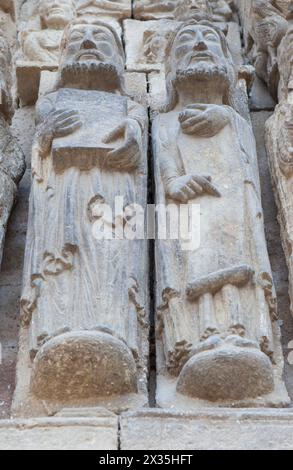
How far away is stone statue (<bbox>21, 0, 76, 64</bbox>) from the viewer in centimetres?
709

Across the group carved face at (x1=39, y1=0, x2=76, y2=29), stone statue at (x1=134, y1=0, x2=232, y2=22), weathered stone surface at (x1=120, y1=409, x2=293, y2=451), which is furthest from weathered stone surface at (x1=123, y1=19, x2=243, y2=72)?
weathered stone surface at (x1=120, y1=409, x2=293, y2=451)

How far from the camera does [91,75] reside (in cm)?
608

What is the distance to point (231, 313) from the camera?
467 centimetres

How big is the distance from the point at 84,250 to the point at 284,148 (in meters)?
1.30

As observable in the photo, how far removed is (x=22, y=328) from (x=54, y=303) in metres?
0.26

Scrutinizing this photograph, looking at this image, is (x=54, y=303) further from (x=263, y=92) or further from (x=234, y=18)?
(x=234, y=18)

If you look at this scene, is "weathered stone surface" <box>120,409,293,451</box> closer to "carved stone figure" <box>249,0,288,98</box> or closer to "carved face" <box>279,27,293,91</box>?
"carved face" <box>279,27,293,91</box>

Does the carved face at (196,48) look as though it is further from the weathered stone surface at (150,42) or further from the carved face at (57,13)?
the carved face at (57,13)

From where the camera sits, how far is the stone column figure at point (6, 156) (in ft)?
18.2

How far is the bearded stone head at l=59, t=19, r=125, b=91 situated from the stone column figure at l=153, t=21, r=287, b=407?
327 mm

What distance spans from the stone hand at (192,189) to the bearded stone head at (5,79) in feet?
4.03

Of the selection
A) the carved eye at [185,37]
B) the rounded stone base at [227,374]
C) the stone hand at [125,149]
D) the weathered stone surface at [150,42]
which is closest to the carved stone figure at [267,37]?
the weathered stone surface at [150,42]

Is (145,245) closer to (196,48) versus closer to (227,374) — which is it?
(227,374)
